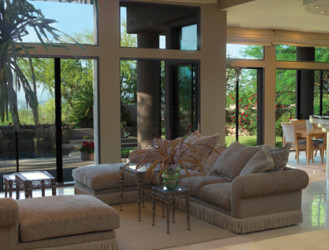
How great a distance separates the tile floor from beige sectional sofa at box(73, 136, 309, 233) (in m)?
0.17

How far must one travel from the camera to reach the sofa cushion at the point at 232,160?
570 cm

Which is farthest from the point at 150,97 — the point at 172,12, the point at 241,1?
the point at 241,1

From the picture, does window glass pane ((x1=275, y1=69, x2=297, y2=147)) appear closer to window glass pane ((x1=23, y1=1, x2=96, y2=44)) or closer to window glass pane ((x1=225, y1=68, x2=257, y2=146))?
window glass pane ((x1=225, y1=68, x2=257, y2=146))

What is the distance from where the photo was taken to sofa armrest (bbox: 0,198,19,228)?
3.82 meters

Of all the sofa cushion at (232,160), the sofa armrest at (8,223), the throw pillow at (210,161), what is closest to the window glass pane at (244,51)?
the throw pillow at (210,161)

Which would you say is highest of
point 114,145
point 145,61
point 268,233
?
point 145,61

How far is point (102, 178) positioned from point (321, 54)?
8.68 metres

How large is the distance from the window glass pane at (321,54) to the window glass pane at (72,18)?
22.9ft

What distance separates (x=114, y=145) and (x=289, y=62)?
5.96 metres

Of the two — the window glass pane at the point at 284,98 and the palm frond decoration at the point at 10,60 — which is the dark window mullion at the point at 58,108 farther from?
the window glass pane at the point at 284,98

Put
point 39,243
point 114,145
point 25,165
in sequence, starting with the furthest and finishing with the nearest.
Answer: point 114,145 < point 25,165 < point 39,243

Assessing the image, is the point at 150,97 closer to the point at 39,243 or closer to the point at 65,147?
the point at 65,147

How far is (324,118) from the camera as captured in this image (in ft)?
23.6

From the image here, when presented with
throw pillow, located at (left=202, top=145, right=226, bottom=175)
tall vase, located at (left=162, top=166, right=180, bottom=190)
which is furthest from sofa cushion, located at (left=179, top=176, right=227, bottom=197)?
tall vase, located at (left=162, top=166, right=180, bottom=190)
